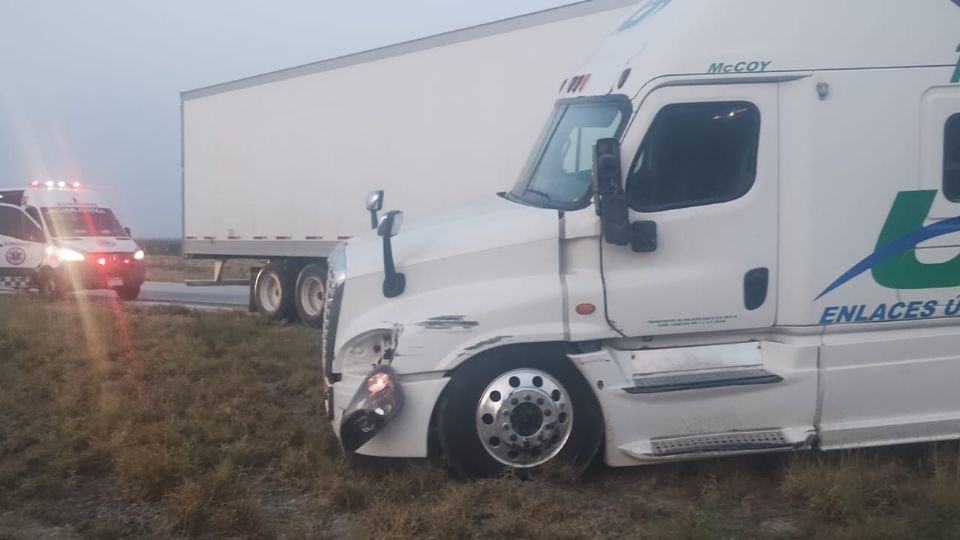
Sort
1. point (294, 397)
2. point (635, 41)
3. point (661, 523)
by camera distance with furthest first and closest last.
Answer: point (294, 397) → point (635, 41) → point (661, 523)

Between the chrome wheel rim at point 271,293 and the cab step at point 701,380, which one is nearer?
the cab step at point 701,380

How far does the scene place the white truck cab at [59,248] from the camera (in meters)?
20.2

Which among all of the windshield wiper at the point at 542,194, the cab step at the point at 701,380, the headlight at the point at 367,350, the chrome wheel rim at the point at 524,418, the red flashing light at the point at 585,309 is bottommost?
the chrome wheel rim at the point at 524,418

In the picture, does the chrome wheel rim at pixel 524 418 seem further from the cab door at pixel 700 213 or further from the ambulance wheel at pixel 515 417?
the cab door at pixel 700 213

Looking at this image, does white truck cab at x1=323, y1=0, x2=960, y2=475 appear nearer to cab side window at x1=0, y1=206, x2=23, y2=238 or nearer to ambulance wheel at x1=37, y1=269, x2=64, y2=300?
ambulance wheel at x1=37, y1=269, x2=64, y2=300

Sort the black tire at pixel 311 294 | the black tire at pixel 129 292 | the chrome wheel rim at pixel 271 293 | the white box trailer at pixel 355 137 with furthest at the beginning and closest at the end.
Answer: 1. the black tire at pixel 129 292
2. the chrome wheel rim at pixel 271 293
3. the black tire at pixel 311 294
4. the white box trailer at pixel 355 137

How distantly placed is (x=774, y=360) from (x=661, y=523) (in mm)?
1584

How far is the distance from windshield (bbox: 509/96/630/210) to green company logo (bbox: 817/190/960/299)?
176cm

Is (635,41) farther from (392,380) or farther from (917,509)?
(917,509)

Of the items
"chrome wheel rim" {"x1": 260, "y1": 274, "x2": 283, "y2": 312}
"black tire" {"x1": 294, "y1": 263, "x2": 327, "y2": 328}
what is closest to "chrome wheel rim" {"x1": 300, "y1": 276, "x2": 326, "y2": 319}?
"black tire" {"x1": 294, "y1": 263, "x2": 327, "y2": 328}

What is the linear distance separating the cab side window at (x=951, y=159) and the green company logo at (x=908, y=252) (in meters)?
0.12

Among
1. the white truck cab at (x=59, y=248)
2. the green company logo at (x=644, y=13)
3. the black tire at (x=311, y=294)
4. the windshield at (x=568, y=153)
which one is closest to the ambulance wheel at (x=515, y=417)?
the windshield at (x=568, y=153)

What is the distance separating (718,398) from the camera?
632 centimetres

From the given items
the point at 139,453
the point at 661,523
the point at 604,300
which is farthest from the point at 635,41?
the point at 139,453
